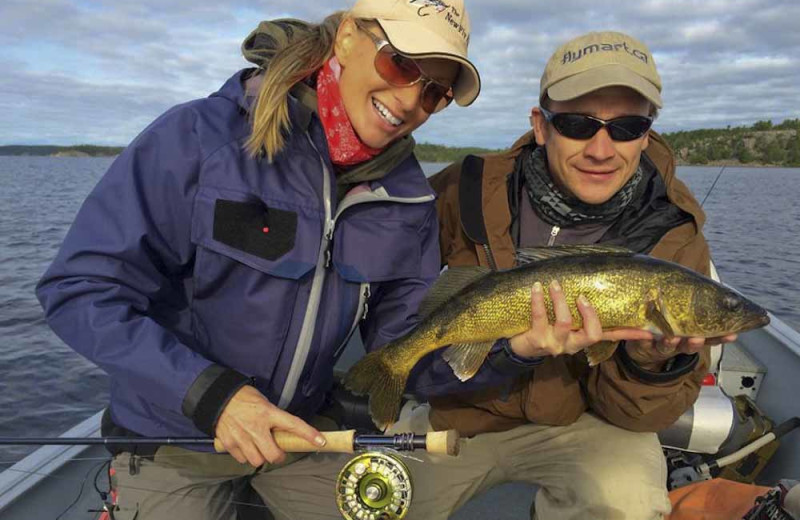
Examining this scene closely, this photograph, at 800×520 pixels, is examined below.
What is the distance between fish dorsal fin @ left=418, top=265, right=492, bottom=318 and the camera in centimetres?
296

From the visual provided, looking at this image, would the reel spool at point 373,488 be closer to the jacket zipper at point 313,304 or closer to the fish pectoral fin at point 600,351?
the jacket zipper at point 313,304

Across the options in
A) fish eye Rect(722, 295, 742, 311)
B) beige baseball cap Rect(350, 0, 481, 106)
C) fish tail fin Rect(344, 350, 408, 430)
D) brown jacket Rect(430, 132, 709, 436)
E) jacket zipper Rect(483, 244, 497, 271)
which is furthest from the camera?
jacket zipper Rect(483, 244, 497, 271)

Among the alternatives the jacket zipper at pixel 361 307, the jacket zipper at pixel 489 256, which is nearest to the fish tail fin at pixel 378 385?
the jacket zipper at pixel 361 307

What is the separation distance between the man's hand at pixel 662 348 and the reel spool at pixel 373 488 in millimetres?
1294

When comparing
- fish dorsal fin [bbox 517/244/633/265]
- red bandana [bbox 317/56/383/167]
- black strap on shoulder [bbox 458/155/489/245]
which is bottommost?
fish dorsal fin [bbox 517/244/633/265]

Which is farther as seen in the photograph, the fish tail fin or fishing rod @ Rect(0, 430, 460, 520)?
the fish tail fin

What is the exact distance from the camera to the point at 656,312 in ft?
8.71

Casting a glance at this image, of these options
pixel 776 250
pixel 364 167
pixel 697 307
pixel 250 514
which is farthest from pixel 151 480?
pixel 776 250

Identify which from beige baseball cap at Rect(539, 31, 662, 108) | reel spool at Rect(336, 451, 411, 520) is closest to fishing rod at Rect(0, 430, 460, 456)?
reel spool at Rect(336, 451, 411, 520)

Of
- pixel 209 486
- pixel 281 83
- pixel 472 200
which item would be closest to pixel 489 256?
pixel 472 200

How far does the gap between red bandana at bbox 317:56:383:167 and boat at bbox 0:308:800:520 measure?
196 cm

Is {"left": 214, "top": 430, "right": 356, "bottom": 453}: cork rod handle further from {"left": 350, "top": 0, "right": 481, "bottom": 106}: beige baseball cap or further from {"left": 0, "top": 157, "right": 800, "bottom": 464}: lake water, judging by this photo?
{"left": 0, "top": 157, "right": 800, "bottom": 464}: lake water

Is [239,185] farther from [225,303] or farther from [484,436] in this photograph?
[484,436]

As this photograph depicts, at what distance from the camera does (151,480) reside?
8.86ft
